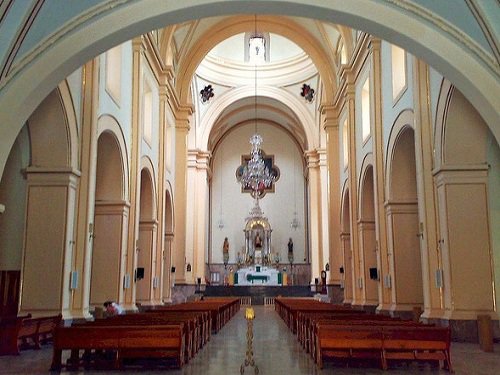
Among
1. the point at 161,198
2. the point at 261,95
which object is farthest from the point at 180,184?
the point at 261,95

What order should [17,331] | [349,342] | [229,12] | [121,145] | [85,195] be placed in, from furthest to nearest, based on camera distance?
1. [121,145]
2. [85,195]
3. [229,12]
4. [17,331]
5. [349,342]

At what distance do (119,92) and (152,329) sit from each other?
7.85 metres

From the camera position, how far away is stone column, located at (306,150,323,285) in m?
26.3

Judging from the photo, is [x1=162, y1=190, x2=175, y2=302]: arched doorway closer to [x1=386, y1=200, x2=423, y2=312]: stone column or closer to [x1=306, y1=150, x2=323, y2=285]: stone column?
[x1=306, y1=150, x2=323, y2=285]: stone column

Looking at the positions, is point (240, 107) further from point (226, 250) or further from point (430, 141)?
→ point (430, 141)

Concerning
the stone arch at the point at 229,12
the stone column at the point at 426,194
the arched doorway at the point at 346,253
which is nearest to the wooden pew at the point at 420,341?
the stone arch at the point at 229,12

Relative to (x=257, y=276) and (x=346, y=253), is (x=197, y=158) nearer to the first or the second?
(x=257, y=276)

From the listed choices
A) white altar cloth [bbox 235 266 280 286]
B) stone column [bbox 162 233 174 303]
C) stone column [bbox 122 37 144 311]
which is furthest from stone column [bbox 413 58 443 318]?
white altar cloth [bbox 235 266 280 286]

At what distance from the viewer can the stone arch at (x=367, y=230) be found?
16.1 meters

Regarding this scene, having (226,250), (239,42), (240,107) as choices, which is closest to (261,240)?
(226,250)

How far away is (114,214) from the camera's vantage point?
43.7ft

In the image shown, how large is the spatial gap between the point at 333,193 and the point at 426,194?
10.7 meters

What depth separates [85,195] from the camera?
10.7m

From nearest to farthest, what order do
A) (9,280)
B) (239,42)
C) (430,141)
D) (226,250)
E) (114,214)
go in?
(9,280), (430,141), (114,214), (239,42), (226,250)
